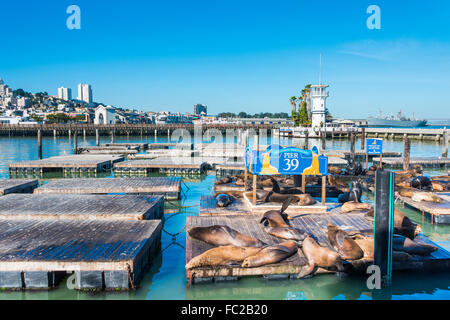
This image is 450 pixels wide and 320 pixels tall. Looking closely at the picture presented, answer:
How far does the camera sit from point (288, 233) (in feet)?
19.5

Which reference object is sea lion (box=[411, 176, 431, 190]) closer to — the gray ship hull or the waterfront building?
the waterfront building

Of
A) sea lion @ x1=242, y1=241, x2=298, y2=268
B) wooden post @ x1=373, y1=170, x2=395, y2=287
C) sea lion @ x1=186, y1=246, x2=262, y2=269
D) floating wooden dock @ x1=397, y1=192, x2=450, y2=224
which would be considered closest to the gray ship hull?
floating wooden dock @ x1=397, y1=192, x2=450, y2=224

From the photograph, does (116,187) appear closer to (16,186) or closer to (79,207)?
(16,186)

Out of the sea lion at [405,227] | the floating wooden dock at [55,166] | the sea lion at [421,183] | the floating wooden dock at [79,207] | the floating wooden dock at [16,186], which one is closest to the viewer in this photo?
the sea lion at [405,227]

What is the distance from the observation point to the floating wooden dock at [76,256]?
4.89 metres

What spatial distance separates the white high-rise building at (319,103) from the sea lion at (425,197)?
135 feet

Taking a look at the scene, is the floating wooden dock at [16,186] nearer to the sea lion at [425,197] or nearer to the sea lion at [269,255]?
the sea lion at [269,255]

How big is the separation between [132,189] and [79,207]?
346cm

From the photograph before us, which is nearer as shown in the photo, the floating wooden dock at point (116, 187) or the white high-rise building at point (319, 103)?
the floating wooden dock at point (116, 187)

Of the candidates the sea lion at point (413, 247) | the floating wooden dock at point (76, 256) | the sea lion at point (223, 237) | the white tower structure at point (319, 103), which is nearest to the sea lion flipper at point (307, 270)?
the sea lion at point (223, 237)

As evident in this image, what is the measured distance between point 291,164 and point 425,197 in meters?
4.51

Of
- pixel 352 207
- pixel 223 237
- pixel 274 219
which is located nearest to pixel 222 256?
pixel 223 237

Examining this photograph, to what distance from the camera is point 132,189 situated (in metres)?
11.3
